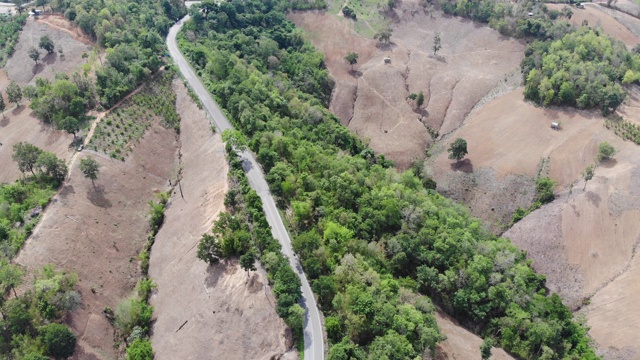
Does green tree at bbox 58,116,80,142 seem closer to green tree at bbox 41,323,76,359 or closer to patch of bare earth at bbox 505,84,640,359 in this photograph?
green tree at bbox 41,323,76,359

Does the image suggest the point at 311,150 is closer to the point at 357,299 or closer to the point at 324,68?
the point at 357,299

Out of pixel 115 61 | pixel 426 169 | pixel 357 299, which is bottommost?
pixel 426 169

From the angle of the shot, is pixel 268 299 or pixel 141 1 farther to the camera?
pixel 141 1

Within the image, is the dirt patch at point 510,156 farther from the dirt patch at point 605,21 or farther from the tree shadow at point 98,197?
the tree shadow at point 98,197

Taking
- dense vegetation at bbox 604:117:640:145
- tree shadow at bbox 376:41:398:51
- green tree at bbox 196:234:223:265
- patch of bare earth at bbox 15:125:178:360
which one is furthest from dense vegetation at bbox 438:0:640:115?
patch of bare earth at bbox 15:125:178:360

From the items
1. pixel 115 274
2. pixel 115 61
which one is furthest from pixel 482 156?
pixel 115 61

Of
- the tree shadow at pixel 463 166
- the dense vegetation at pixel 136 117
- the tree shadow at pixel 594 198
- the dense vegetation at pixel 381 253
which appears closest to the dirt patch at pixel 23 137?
the dense vegetation at pixel 136 117
